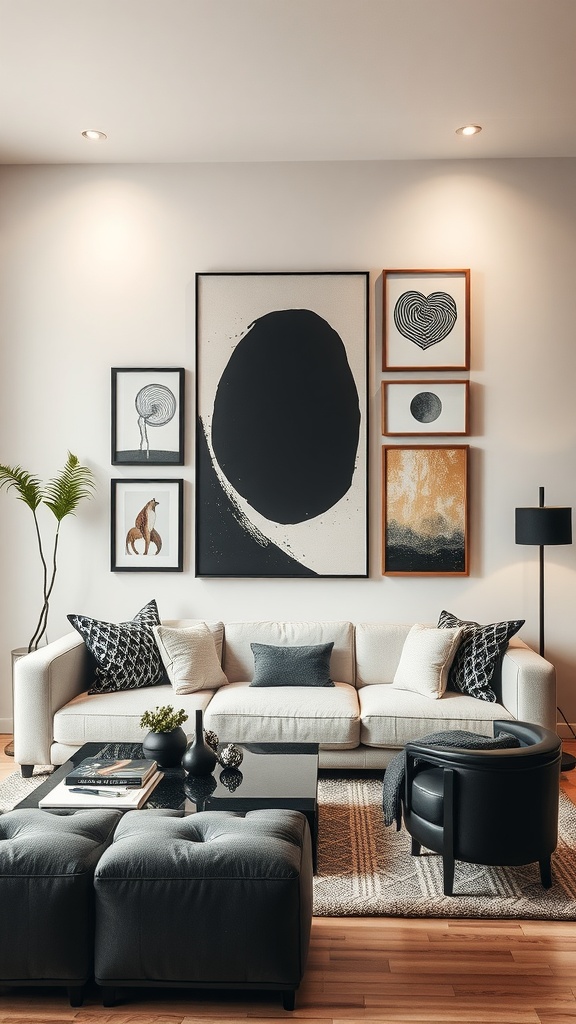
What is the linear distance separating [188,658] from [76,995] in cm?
201

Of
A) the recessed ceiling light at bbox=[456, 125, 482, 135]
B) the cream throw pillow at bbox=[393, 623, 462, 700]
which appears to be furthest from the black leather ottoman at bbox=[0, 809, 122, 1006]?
the recessed ceiling light at bbox=[456, 125, 482, 135]

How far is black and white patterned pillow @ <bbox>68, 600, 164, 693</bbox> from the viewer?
4180mm

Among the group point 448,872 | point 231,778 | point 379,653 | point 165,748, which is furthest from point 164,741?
point 379,653

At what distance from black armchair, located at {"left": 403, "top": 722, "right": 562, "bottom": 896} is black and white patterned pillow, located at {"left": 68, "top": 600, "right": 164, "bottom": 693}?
5.97 ft

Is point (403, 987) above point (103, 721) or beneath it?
beneath

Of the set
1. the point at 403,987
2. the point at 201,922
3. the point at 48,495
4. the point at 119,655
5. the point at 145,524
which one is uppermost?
the point at 48,495

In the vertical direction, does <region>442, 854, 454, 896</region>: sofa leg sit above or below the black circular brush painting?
below

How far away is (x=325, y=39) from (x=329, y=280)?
1412 millimetres

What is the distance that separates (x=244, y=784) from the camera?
305 centimetres

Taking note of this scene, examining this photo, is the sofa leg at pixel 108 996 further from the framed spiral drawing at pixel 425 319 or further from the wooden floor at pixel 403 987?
the framed spiral drawing at pixel 425 319

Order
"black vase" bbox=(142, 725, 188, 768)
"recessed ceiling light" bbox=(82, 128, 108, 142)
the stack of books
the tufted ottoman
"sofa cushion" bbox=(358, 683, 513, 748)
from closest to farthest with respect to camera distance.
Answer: the tufted ottoman → the stack of books → "black vase" bbox=(142, 725, 188, 768) → "sofa cushion" bbox=(358, 683, 513, 748) → "recessed ceiling light" bbox=(82, 128, 108, 142)

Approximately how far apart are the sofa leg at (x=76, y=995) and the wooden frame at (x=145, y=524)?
9.01 ft

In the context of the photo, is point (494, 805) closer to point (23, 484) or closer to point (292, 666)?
point (292, 666)

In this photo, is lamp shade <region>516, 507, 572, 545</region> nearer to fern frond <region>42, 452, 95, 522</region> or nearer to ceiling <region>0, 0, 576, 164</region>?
ceiling <region>0, 0, 576, 164</region>
